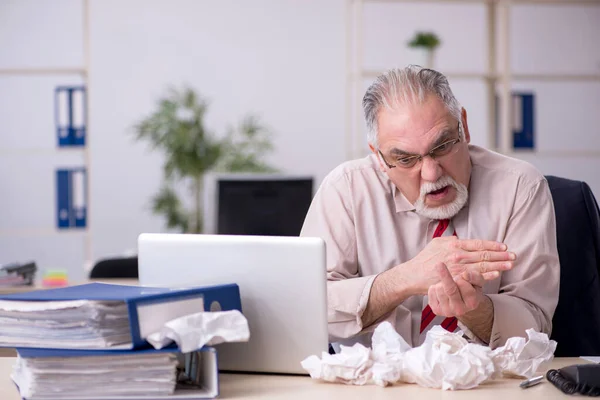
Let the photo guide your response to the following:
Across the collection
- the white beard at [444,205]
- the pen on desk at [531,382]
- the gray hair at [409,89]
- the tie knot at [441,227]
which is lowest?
the pen on desk at [531,382]

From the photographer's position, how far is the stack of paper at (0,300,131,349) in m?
1.19

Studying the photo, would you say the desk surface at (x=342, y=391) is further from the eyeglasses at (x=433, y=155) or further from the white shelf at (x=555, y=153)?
the white shelf at (x=555, y=153)

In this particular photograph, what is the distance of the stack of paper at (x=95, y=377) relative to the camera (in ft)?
3.93

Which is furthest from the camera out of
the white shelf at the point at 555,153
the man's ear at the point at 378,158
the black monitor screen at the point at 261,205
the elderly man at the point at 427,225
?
the white shelf at the point at 555,153

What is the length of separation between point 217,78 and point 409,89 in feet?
12.4

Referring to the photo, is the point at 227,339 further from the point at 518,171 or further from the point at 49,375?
the point at 518,171

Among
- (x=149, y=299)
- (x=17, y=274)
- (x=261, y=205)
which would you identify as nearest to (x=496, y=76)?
(x=261, y=205)

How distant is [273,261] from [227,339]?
19 centimetres

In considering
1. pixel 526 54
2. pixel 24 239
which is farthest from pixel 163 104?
pixel 526 54

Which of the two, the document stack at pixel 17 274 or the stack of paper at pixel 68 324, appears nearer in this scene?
the stack of paper at pixel 68 324

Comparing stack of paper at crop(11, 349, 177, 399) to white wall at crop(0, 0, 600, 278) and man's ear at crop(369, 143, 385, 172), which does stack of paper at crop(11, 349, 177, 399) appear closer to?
man's ear at crop(369, 143, 385, 172)

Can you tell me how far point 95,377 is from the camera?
120 centimetres

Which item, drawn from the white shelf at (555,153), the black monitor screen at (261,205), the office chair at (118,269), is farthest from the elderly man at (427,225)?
the white shelf at (555,153)

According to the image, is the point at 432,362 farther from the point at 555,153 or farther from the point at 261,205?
the point at 555,153
